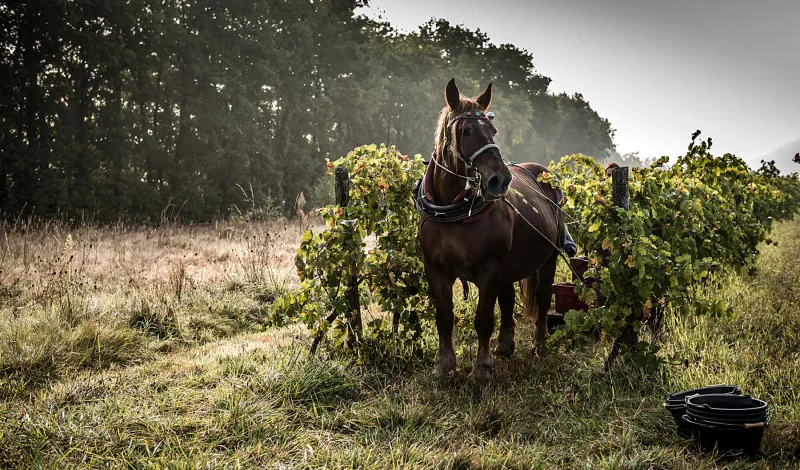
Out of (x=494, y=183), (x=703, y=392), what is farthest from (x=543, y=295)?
(x=494, y=183)

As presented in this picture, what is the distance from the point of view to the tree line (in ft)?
52.0

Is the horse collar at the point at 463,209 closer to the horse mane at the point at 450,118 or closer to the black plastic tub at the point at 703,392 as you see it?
the horse mane at the point at 450,118

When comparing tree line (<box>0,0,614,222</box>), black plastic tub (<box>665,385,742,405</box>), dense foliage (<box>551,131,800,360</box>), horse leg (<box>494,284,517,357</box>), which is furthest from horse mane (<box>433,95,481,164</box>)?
tree line (<box>0,0,614,222</box>)

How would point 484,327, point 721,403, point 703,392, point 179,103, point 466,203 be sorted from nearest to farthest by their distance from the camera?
point 721,403, point 703,392, point 466,203, point 484,327, point 179,103

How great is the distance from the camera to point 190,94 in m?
20.1

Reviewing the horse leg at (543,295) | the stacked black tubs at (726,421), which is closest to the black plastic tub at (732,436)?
the stacked black tubs at (726,421)

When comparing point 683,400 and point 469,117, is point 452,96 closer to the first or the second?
point 469,117

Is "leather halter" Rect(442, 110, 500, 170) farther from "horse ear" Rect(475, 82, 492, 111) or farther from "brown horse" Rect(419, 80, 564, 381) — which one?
"horse ear" Rect(475, 82, 492, 111)

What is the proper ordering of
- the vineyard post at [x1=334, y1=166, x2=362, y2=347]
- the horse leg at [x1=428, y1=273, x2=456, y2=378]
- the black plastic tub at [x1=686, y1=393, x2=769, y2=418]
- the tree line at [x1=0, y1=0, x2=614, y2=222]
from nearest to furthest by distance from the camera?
the black plastic tub at [x1=686, y1=393, x2=769, y2=418], the horse leg at [x1=428, y1=273, x2=456, y2=378], the vineyard post at [x1=334, y1=166, x2=362, y2=347], the tree line at [x1=0, y1=0, x2=614, y2=222]

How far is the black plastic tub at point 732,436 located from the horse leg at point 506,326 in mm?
2052

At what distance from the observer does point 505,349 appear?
16.4ft

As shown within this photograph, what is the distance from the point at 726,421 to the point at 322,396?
2753 millimetres

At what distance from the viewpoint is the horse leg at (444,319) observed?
14.0 ft

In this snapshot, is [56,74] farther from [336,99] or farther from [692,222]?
[692,222]
